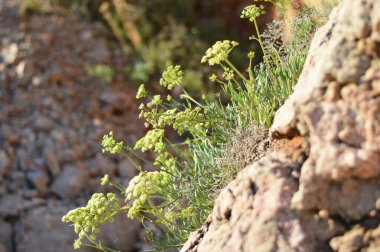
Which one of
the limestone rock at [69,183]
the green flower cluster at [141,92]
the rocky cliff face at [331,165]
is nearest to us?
the rocky cliff face at [331,165]

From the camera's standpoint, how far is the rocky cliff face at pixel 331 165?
186cm

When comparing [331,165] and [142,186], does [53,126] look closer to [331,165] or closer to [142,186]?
[142,186]

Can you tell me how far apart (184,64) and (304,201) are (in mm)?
4377

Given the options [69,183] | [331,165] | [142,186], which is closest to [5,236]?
[69,183]

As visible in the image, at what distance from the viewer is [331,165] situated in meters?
1.90

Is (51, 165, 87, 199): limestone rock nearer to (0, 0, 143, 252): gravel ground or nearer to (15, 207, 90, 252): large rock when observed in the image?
(0, 0, 143, 252): gravel ground

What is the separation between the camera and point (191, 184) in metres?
2.69

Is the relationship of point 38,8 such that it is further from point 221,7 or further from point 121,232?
point 121,232

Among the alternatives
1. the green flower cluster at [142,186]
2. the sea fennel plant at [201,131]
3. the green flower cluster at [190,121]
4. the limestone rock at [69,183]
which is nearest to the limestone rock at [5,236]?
the limestone rock at [69,183]

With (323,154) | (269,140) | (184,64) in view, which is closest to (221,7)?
(184,64)

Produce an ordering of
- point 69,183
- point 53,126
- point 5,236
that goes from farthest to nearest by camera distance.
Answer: point 53,126, point 69,183, point 5,236

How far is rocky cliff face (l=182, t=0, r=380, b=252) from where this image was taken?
6.11 ft

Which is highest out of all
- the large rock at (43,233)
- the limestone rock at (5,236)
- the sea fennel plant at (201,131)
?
the sea fennel plant at (201,131)

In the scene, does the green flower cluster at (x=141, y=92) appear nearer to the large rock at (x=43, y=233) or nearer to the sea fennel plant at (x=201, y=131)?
the sea fennel plant at (x=201, y=131)
